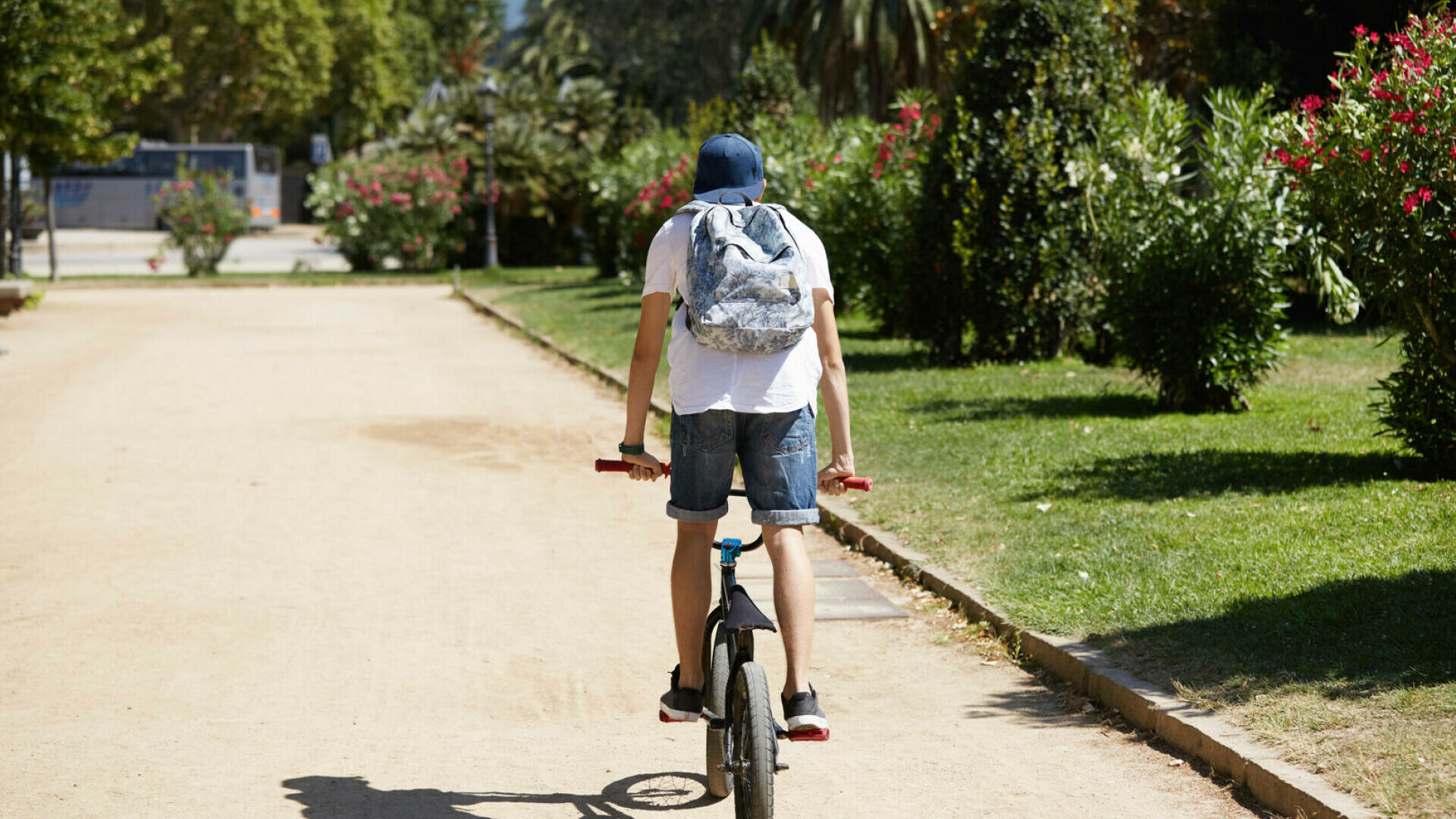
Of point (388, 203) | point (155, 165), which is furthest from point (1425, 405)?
point (155, 165)

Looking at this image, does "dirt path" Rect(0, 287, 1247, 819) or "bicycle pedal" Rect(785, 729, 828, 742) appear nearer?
"bicycle pedal" Rect(785, 729, 828, 742)

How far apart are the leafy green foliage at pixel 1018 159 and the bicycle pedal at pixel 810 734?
9.78 metres

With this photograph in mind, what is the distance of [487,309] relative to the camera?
23.5 m

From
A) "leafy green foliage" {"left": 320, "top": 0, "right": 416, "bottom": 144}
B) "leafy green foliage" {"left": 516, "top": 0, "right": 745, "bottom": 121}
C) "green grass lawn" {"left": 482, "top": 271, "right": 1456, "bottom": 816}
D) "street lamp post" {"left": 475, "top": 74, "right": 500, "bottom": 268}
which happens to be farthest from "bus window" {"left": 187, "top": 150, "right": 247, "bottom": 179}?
"green grass lawn" {"left": 482, "top": 271, "right": 1456, "bottom": 816}

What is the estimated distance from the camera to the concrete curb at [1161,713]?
13.1ft

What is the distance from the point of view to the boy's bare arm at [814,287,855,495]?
13.0 feet

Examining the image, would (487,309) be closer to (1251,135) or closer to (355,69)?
(1251,135)

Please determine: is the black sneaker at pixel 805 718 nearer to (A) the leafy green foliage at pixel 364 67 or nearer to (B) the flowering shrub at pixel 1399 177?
(B) the flowering shrub at pixel 1399 177

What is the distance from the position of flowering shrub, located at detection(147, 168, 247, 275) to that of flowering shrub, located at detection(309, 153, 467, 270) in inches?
68.8

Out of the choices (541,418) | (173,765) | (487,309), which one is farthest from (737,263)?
(487,309)

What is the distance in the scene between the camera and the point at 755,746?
3.66 metres

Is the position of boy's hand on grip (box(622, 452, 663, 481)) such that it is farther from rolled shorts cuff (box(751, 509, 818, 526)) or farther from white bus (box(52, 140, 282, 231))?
white bus (box(52, 140, 282, 231))

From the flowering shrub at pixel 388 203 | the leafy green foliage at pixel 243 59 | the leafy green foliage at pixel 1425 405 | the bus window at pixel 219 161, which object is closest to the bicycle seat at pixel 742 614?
the leafy green foliage at pixel 1425 405

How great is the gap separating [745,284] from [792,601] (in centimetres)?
83
